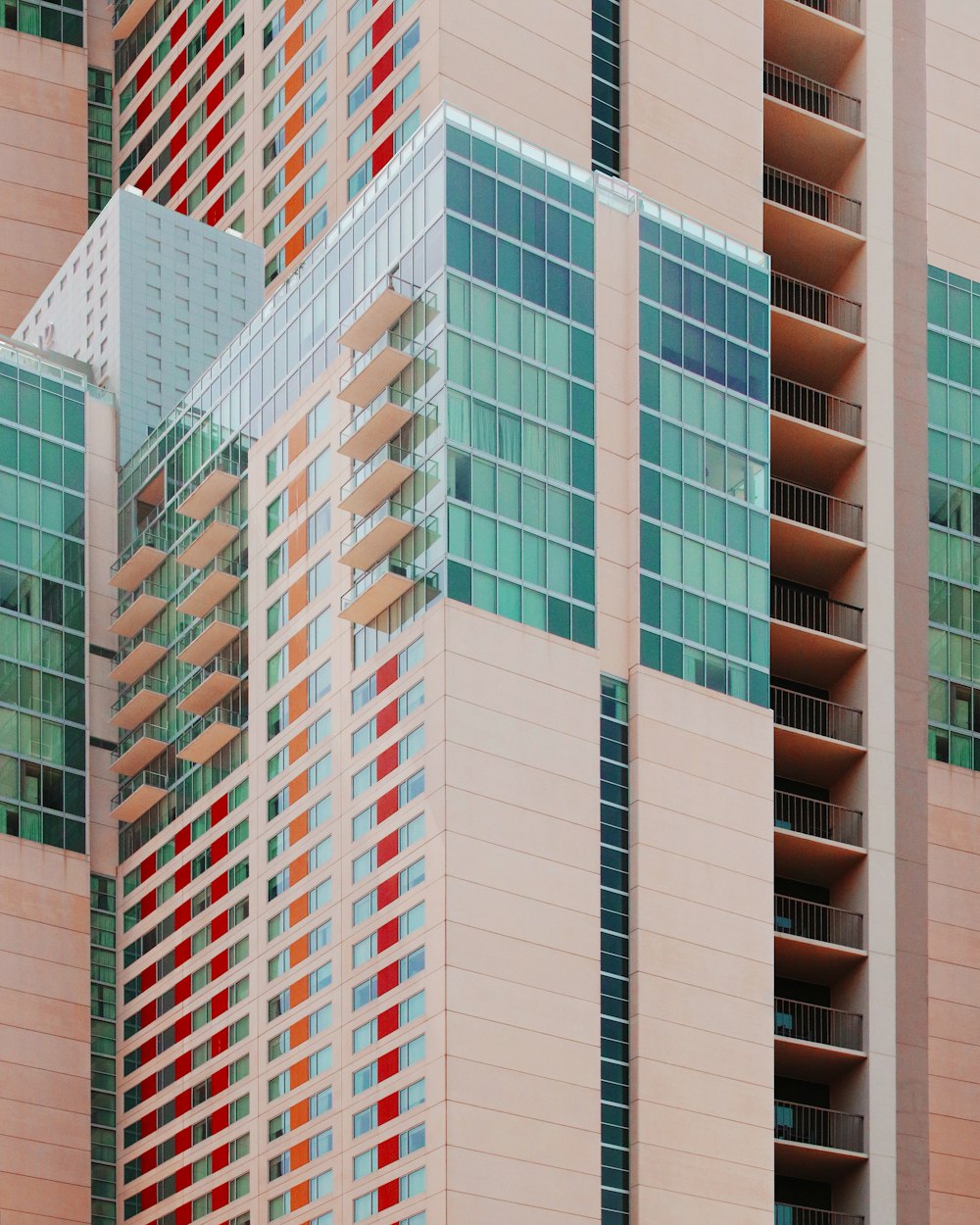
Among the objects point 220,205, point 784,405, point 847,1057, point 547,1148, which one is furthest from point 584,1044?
point 220,205

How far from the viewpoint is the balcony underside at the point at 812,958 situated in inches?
4213

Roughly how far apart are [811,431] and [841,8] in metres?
23.1

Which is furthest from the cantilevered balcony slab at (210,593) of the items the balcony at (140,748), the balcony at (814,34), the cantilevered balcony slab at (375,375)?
the balcony at (814,34)

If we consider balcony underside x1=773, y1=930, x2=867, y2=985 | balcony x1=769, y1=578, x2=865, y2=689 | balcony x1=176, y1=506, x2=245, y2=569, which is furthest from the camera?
balcony x1=769, y1=578, x2=865, y2=689

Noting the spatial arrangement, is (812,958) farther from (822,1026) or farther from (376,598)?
(376,598)

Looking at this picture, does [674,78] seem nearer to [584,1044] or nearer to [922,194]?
[922,194]

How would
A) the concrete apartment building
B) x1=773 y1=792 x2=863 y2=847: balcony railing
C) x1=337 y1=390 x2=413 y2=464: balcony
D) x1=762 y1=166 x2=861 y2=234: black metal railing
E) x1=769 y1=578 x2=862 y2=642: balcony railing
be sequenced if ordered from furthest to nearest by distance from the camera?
x1=762 y1=166 x2=861 y2=234: black metal railing
x1=769 y1=578 x2=862 y2=642: balcony railing
x1=773 y1=792 x2=863 y2=847: balcony railing
x1=337 y1=390 x2=413 y2=464: balcony
the concrete apartment building

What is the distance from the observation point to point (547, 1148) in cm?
9275

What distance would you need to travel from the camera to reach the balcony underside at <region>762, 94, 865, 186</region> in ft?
402

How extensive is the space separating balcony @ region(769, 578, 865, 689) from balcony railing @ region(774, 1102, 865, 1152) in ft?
60.9

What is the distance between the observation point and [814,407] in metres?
121

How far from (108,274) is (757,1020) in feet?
160

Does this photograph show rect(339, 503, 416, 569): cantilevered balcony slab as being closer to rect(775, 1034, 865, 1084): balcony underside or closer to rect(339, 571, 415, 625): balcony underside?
rect(339, 571, 415, 625): balcony underside

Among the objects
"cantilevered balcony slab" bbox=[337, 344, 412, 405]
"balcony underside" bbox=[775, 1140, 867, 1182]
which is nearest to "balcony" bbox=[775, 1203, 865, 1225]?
"balcony underside" bbox=[775, 1140, 867, 1182]
